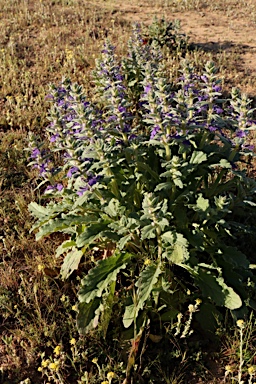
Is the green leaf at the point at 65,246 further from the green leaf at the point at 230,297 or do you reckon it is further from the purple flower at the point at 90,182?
the green leaf at the point at 230,297

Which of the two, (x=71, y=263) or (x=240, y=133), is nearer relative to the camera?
(x=240, y=133)

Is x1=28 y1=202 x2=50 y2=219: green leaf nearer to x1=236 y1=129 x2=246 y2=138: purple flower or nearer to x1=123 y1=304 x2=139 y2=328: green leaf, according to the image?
x1=123 y1=304 x2=139 y2=328: green leaf

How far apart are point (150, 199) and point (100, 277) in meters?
0.87

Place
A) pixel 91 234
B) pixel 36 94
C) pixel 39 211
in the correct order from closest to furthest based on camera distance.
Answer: pixel 91 234
pixel 39 211
pixel 36 94

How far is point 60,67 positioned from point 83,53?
656 mm

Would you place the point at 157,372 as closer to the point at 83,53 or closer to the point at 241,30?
the point at 83,53

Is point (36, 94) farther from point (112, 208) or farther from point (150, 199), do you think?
point (150, 199)

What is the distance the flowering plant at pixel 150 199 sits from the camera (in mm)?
3104

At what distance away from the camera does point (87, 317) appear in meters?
3.21

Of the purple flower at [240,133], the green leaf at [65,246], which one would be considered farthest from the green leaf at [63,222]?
the purple flower at [240,133]

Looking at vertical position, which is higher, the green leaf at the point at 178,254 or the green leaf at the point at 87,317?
the green leaf at the point at 178,254

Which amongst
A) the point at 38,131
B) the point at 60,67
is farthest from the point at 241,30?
the point at 38,131

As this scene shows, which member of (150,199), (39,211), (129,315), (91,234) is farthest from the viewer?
(39,211)

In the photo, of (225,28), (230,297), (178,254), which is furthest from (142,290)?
(225,28)
